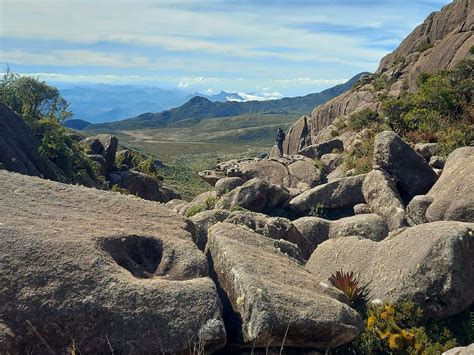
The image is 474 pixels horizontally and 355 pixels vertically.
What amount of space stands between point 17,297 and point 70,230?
5.44 feet

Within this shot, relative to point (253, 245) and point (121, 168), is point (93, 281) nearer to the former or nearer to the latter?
point (253, 245)

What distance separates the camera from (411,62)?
286ft

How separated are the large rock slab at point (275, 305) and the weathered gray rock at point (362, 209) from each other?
366 inches

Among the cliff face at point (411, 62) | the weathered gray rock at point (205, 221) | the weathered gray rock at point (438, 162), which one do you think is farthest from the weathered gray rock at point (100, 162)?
the weathered gray rock at point (205, 221)

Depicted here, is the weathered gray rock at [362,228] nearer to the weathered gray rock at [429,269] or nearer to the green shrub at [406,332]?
the weathered gray rock at [429,269]

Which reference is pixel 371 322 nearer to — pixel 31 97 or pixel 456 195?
pixel 456 195

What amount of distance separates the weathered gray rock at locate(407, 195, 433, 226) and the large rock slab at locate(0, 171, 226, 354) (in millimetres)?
9564

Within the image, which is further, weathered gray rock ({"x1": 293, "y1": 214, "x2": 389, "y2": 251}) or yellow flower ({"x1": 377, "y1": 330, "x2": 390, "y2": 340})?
weathered gray rock ({"x1": 293, "y1": 214, "x2": 389, "y2": 251})

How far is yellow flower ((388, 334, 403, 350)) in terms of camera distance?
9.02m

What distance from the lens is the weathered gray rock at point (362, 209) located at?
60.4ft

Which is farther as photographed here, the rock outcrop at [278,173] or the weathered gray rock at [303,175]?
the rock outcrop at [278,173]

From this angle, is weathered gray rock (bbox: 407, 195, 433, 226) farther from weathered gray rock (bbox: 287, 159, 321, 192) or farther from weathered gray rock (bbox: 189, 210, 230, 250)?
weathered gray rock (bbox: 287, 159, 321, 192)

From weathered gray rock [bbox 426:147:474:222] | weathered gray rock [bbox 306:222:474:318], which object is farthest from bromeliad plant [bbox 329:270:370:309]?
weathered gray rock [bbox 426:147:474:222]

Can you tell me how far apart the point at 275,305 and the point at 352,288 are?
132 inches
